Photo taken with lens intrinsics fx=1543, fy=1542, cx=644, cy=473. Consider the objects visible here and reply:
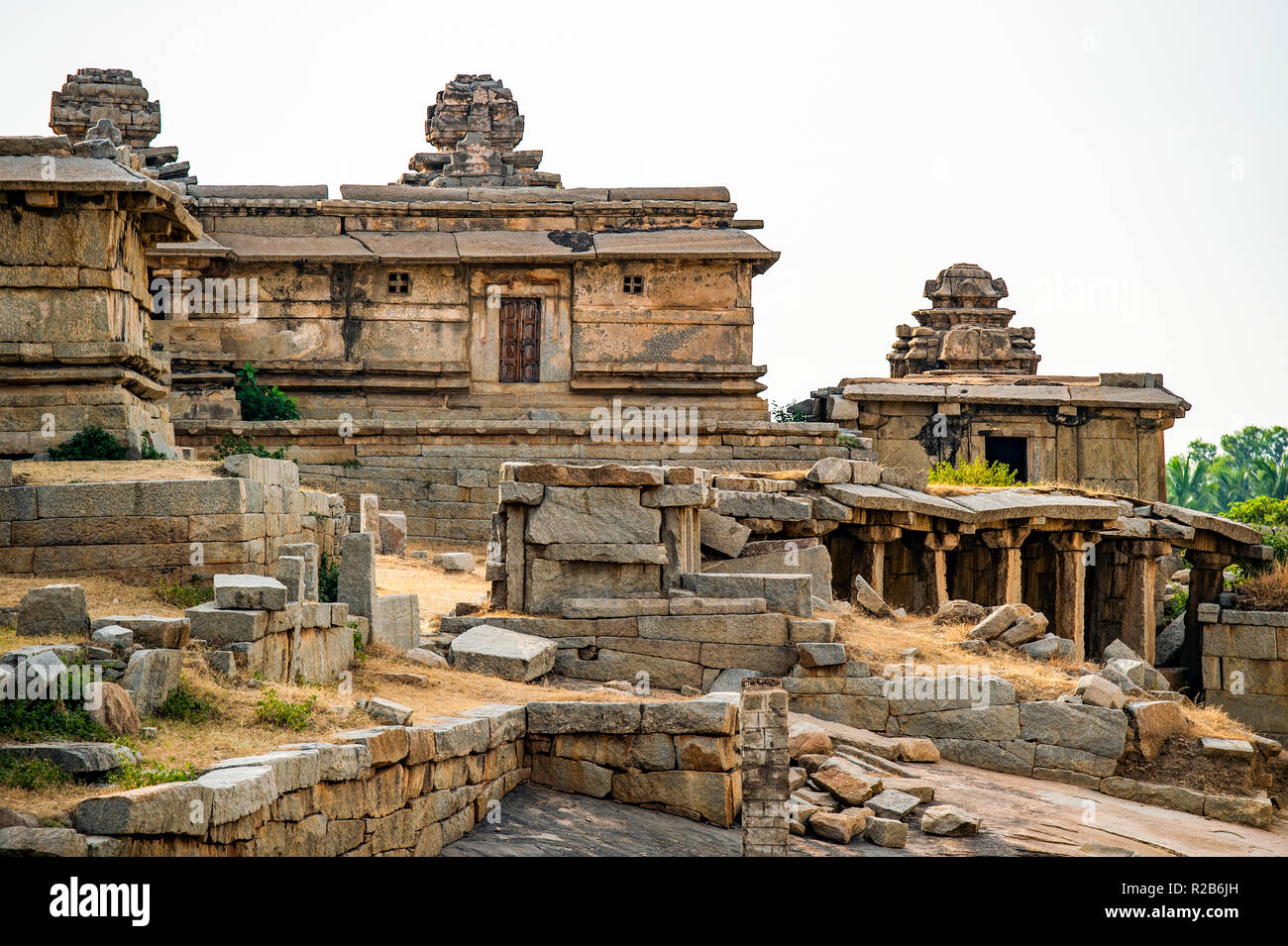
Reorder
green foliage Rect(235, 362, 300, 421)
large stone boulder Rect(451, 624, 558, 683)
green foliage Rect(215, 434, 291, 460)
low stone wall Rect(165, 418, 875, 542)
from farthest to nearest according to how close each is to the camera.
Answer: green foliage Rect(235, 362, 300, 421), low stone wall Rect(165, 418, 875, 542), green foliage Rect(215, 434, 291, 460), large stone boulder Rect(451, 624, 558, 683)

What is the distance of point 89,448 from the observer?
537 inches

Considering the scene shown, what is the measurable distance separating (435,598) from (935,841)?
21.6 feet

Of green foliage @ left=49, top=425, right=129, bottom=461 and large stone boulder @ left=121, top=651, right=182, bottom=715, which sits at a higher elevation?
green foliage @ left=49, top=425, right=129, bottom=461

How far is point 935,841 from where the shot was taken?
34.4 ft

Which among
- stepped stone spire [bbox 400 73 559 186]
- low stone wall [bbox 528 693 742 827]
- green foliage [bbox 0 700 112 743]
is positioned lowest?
low stone wall [bbox 528 693 742 827]

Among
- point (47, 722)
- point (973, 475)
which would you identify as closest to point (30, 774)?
point (47, 722)

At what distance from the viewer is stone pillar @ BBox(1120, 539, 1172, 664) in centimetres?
2030

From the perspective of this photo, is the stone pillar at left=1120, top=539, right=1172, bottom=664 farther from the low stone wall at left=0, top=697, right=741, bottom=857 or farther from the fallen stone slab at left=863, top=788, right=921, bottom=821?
the low stone wall at left=0, top=697, right=741, bottom=857

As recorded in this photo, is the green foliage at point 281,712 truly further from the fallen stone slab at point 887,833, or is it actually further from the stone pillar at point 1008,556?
the stone pillar at point 1008,556

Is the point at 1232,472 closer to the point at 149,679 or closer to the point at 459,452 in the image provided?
the point at 459,452

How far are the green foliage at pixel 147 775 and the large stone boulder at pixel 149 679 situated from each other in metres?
1.00

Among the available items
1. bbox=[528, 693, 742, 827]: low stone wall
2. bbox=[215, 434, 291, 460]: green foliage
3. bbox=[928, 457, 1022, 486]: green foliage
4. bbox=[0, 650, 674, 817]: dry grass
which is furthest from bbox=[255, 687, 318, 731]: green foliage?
bbox=[928, 457, 1022, 486]: green foliage

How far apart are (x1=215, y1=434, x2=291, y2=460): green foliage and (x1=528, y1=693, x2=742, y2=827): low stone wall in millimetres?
7146

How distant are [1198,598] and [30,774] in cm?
1764
